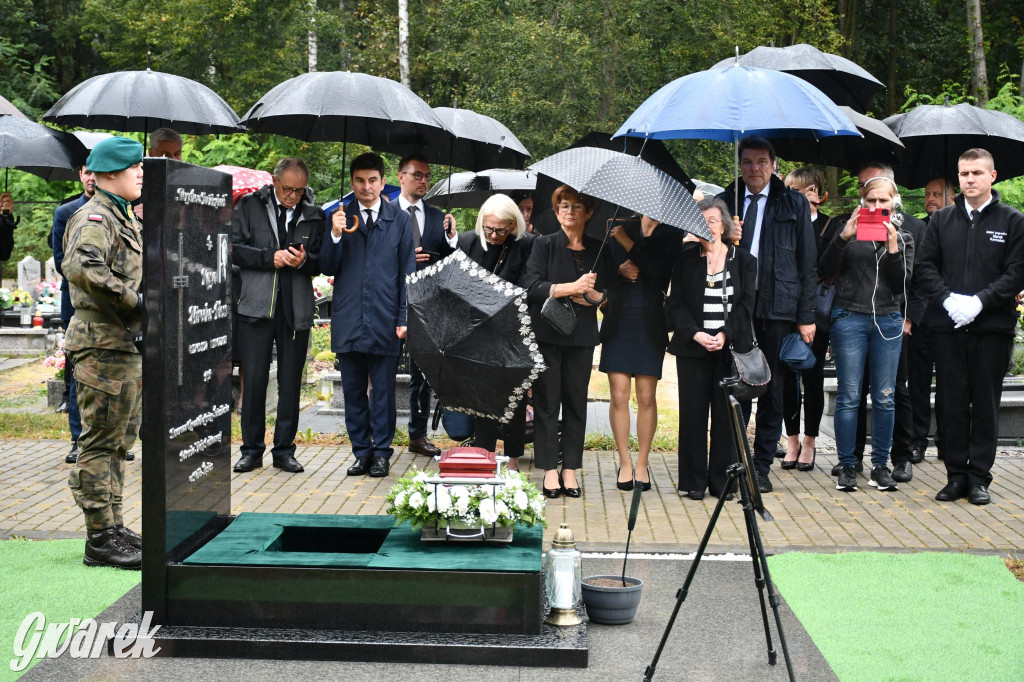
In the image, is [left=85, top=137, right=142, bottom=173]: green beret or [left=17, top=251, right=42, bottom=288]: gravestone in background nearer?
[left=85, top=137, right=142, bottom=173]: green beret

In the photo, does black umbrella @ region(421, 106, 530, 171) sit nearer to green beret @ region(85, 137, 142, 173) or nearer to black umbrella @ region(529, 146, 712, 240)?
black umbrella @ region(529, 146, 712, 240)

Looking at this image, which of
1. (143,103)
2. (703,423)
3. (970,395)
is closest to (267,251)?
(143,103)

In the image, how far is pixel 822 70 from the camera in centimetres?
905

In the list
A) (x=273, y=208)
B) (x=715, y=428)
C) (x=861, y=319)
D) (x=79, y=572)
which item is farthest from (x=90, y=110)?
(x=861, y=319)

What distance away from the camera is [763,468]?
8.13 meters

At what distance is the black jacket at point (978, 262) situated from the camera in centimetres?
754

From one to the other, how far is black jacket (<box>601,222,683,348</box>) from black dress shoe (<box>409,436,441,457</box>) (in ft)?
7.04

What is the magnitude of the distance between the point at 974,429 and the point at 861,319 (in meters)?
1.10

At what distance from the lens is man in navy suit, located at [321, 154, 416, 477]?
27.0 ft

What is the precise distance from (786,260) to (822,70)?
210 cm

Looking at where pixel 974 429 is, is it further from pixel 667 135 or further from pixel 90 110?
pixel 90 110

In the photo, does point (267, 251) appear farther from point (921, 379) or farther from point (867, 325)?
point (921, 379)

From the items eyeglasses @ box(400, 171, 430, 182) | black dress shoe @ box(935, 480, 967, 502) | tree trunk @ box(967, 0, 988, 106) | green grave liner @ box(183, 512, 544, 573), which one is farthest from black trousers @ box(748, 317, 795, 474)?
tree trunk @ box(967, 0, 988, 106)

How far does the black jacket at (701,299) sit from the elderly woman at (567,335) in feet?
1.71
